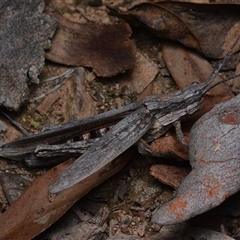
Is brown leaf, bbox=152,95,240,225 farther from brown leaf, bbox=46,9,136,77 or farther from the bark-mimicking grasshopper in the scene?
brown leaf, bbox=46,9,136,77

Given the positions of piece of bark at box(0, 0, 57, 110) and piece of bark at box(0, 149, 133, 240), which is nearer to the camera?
piece of bark at box(0, 149, 133, 240)

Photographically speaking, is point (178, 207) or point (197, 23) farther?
point (197, 23)

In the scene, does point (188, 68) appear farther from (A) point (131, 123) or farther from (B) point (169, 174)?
(B) point (169, 174)

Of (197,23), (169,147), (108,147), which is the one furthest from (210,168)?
(197,23)

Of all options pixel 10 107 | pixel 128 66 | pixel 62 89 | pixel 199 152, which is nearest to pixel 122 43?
pixel 128 66

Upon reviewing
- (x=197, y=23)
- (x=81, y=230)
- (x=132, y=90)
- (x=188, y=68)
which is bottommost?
(x=81, y=230)

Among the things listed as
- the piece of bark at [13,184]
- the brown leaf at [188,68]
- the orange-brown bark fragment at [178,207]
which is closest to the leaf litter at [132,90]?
the brown leaf at [188,68]

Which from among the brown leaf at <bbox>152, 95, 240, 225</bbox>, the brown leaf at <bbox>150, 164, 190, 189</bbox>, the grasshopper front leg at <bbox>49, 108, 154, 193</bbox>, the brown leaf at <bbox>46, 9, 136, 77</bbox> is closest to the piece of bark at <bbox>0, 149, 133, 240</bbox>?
the grasshopper front leg at <bbox>49, 108, 154, 193</bbox>
